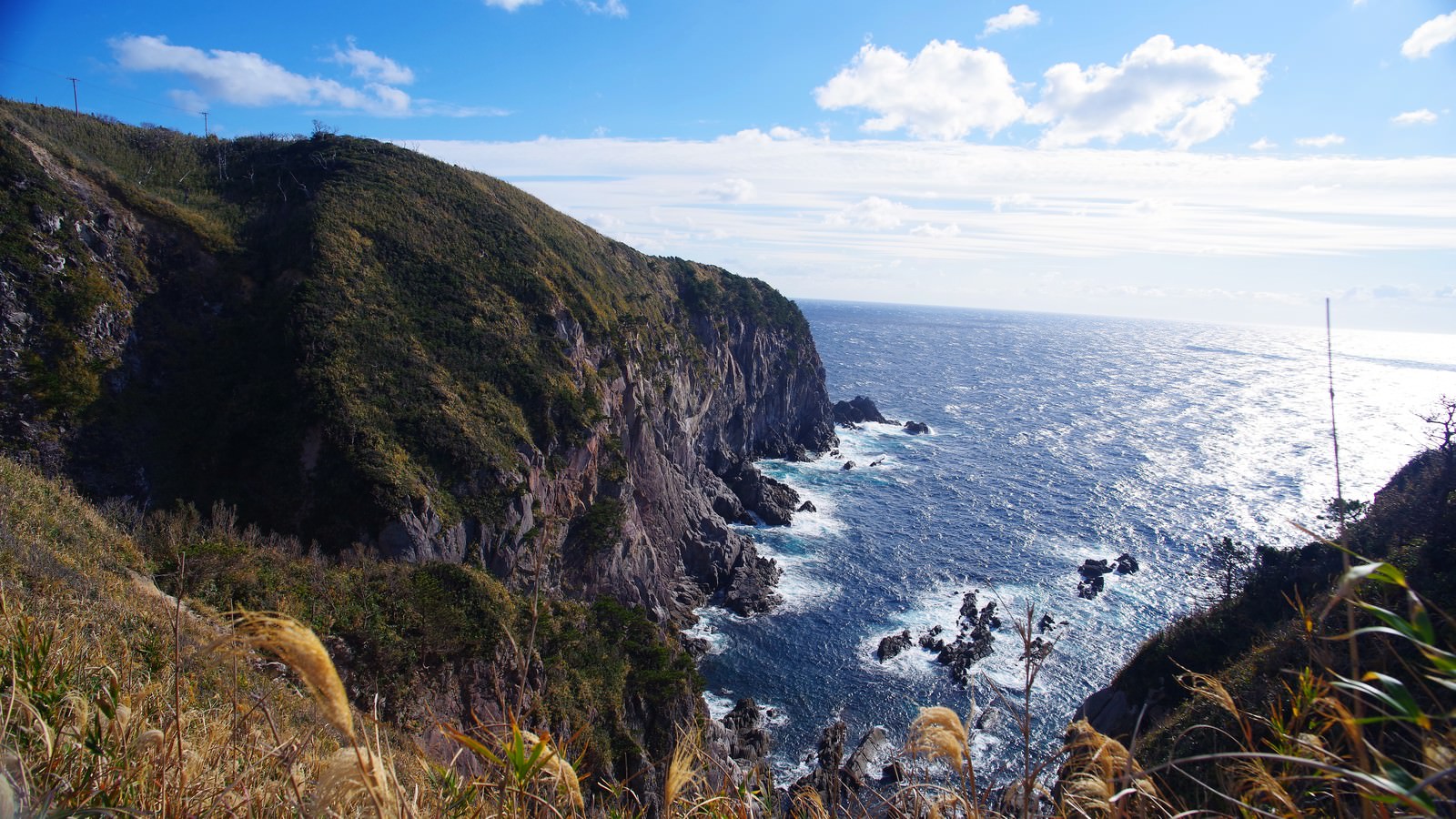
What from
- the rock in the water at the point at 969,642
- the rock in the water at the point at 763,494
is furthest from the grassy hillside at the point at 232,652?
the rock in the water at the point at 763,494

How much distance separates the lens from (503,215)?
53219 millimetres

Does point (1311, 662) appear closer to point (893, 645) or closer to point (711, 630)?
point (893, 645)

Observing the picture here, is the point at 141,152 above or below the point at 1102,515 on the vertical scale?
above

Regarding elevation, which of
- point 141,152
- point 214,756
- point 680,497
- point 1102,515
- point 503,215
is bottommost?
point 1102,515

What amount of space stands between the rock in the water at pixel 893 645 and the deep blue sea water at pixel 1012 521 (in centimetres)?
51

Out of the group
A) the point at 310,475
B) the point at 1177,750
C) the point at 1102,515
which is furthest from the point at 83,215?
the point at 1102,515

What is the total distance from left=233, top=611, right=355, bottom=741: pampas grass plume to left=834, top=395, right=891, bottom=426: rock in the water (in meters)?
86.2

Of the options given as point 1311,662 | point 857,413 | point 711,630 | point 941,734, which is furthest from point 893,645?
point 857,413

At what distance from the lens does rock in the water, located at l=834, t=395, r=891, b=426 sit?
→ 88.5 meters

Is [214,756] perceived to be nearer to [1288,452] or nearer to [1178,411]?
[1288,452]

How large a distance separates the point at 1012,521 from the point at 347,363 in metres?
49.1

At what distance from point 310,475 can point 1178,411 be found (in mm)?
111359

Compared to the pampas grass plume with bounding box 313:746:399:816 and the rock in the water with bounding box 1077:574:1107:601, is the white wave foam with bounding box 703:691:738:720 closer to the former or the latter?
the rock in the water with bounding box 1077:574:1107:601

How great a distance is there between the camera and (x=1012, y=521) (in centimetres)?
5619
